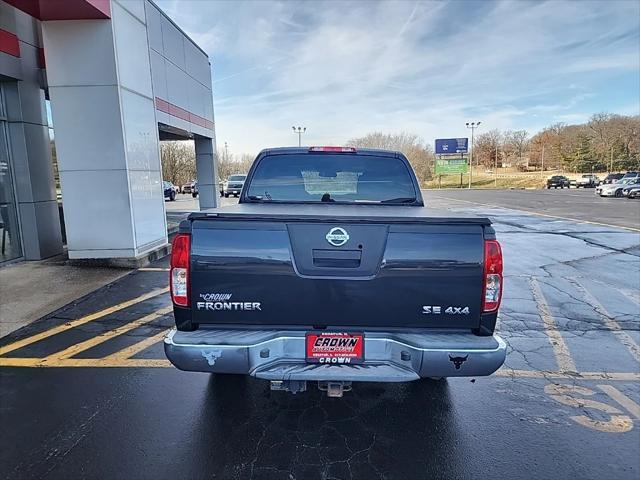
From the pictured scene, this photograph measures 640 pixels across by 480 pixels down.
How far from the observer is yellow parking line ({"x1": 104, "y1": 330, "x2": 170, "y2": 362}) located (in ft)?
13.8

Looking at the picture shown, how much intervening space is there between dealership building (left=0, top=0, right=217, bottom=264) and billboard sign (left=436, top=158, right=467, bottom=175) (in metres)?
66.4

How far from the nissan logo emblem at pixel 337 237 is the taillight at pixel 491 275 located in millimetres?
862

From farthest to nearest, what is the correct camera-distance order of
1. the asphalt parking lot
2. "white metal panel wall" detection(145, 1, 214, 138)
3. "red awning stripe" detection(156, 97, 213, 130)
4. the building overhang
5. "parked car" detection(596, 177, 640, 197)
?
"parked car" detection(596, 177, 640, 197) → "red awning stripe" detection(156, 97, 213, 130) → "white metal panel wall" detection(145, 1, 214, 138) → the building overhang → the asphalt parking lot

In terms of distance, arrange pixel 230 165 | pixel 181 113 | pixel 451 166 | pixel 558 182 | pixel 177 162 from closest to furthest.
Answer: pixel 181 113 < pixel 177 162 < pixel 558 182 < pixel 451 166 < pixel 230 165

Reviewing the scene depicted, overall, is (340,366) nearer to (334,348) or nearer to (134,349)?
(334,348)

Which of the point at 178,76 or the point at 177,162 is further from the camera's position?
the point at 177,162

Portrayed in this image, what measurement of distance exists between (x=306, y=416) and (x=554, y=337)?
3318mm

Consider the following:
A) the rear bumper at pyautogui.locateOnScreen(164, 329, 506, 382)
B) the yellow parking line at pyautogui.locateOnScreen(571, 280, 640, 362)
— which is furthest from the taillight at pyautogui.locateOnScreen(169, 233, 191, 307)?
the yellow parking line at pyautogui.locateOnScreen(571, 280, 640, 362)

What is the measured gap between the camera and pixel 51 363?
13.4 ft

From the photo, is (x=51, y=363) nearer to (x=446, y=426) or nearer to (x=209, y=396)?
(x=209, y=396)

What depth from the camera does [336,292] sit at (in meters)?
2.52

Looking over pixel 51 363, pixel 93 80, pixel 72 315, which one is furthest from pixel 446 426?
pixel 93 80

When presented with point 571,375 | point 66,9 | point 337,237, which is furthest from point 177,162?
point 337,237

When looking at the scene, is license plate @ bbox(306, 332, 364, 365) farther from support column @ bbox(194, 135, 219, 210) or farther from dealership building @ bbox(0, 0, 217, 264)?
support column @ bbox(194, 135, 219, 210)
